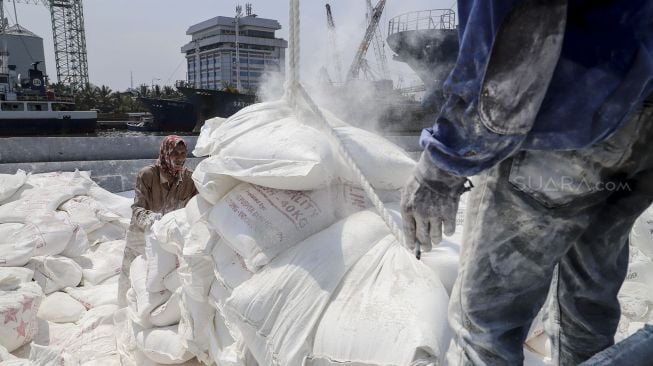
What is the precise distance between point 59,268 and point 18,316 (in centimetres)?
85

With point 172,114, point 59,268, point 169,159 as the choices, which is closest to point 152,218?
point 169,159

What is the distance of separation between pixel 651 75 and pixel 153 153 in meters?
5.05

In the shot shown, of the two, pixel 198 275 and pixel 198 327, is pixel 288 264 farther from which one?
pixel 198 327

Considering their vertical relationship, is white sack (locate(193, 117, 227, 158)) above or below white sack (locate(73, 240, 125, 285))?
above

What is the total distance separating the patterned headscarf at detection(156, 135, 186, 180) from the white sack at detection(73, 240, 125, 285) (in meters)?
1.02

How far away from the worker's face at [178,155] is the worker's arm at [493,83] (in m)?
2.16

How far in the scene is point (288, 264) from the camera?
4.87 ft

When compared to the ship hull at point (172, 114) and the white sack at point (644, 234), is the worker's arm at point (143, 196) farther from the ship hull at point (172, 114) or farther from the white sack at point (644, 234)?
the ship hull at point (172, 114)

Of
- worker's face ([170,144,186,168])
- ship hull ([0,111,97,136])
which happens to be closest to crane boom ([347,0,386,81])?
ship hull ([0,111,97,136])

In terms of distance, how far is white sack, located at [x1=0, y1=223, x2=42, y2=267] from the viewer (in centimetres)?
269

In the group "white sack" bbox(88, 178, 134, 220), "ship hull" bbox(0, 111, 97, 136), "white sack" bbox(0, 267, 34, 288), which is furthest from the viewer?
"ship hull" bbox(0, 111, 97, 136)

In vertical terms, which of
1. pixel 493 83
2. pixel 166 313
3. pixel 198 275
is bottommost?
pixel 166 313

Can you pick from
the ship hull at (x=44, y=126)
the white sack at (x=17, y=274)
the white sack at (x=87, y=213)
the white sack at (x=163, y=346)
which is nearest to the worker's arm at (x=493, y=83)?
the white sack at (x=163, y=346)
